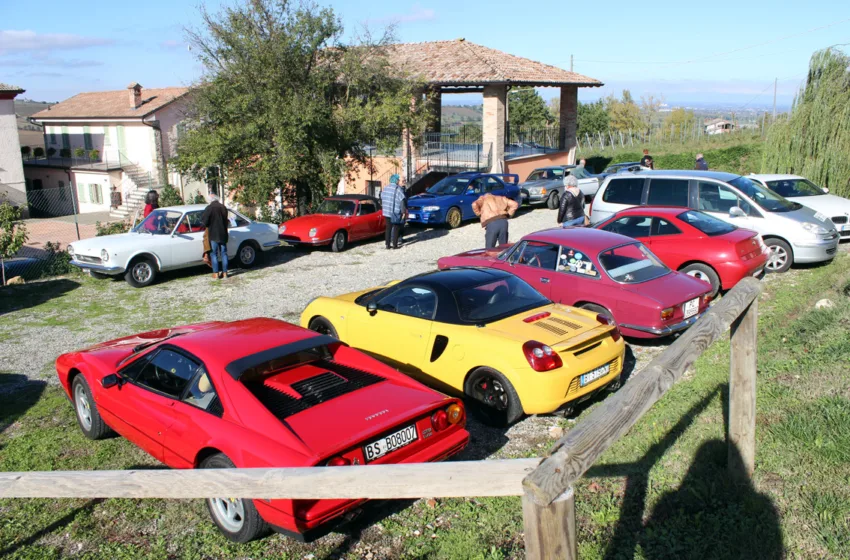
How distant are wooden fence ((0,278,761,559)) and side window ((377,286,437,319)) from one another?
3553 millimetres

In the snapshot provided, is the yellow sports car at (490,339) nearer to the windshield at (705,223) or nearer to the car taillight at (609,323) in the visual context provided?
the car taillight at (609,323)

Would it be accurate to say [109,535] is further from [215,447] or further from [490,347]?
[490,347]

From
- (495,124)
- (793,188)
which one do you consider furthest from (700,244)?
(495,124)

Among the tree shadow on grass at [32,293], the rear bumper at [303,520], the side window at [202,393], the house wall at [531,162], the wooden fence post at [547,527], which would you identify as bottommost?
the tree shadow on grass at [32,293]

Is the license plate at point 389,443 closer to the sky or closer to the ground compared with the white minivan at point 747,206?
closer to the ground

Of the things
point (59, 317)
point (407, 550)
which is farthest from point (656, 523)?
point (59, 317)

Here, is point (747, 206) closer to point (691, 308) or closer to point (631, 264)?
point (631, 264)

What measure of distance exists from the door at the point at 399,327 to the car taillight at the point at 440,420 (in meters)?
1.90

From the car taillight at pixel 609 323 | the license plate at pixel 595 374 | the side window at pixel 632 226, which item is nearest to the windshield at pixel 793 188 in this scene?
the side window at pixel 632 226

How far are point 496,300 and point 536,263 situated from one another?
2.28 metres

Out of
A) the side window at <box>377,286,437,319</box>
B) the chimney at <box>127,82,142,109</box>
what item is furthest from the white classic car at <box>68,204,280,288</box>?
Result: the chimney at <box>127,82,142,109</box>

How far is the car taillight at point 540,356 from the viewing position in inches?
237

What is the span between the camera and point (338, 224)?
1672 cm

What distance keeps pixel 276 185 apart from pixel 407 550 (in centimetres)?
1556
